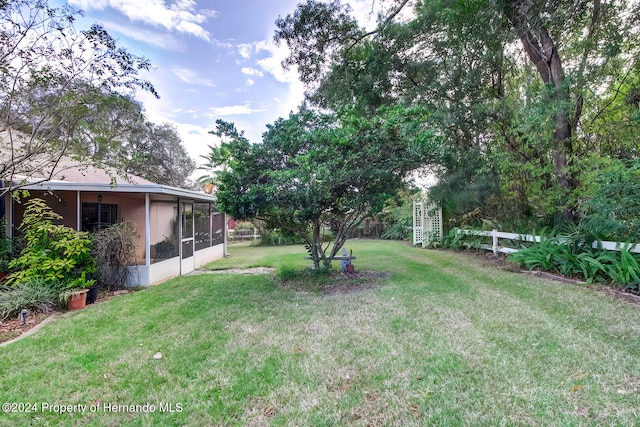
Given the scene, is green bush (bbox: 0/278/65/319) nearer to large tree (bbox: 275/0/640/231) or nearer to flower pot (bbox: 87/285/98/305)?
flower pot (bbox: 87/285/98/305)

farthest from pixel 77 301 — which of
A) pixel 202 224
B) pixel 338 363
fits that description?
pixel 202 224

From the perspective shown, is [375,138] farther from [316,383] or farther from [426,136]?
[316,383]

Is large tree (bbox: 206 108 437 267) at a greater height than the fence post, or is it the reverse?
large tree (bbox: 206 108 437 267)

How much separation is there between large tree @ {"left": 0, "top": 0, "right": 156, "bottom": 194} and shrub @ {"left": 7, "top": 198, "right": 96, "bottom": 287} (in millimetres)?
1176

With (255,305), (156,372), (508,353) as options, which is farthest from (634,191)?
(156,372)

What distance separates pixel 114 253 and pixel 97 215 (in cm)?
229

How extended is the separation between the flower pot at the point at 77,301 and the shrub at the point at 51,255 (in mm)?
232

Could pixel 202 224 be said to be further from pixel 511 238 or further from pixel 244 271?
pixel 511 238

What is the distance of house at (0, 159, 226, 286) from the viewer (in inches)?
248

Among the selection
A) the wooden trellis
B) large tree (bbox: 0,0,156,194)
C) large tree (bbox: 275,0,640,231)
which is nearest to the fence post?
large tree (bbox: 275,0,640,231)

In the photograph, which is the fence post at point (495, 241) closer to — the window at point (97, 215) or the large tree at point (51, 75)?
the large tree at point (51, 75)

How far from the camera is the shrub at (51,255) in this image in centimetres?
494

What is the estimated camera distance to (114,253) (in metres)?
6.02

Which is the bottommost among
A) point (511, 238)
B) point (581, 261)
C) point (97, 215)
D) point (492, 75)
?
point (581, 261)
